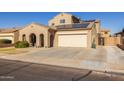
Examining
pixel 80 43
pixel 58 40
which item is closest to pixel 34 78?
pixel 80 43

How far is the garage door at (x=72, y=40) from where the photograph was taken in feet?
85.1

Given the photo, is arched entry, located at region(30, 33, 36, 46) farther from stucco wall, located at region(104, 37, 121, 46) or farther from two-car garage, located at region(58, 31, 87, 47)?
stucco wall, located at region(104, 37, 121, 46)

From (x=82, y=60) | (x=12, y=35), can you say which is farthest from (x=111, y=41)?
(x=82, y=60)

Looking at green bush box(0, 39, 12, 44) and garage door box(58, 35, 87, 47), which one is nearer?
garage door box(58, 35, 87, 47)

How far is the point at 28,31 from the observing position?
27.9 metres

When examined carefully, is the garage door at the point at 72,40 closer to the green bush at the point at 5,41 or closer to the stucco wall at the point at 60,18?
the green bush at the point at 5,41

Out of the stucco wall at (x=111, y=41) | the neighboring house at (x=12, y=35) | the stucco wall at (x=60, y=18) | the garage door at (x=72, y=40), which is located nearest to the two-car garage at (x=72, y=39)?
the garage door at (x=72, y=40)

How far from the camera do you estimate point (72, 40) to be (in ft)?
88.5

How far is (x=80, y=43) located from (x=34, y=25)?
8.49m

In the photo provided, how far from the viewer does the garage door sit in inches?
1021

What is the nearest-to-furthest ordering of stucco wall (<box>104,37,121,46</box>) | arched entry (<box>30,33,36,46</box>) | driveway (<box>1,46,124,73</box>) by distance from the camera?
driveway (<box>1,46,124,73</box>)
arched entry (<box>30,33,36,46</box>)
stucco wall (<box>104,37,121,46</box>)

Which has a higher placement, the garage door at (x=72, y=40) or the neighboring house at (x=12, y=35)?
the neighboring house at (x=12, y=35)

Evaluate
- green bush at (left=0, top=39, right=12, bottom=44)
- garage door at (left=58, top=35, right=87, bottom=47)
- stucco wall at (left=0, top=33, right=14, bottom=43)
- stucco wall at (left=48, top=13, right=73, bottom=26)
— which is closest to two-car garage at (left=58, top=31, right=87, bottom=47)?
garage door at (left=58, top=35, right=87, bottom=47)
